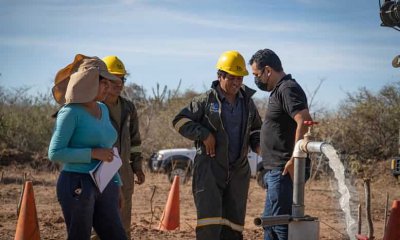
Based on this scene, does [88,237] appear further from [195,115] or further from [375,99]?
[375,99]

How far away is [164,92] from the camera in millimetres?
19719

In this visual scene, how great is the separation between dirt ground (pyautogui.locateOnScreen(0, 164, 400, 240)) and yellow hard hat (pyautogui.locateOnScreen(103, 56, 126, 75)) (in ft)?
7.92

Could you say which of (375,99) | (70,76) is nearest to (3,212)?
(70,76)

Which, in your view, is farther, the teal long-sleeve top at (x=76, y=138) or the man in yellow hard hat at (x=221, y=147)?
the man in yellow hard hat at (x=221, y=147)

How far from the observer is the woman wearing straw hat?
12.9 feet

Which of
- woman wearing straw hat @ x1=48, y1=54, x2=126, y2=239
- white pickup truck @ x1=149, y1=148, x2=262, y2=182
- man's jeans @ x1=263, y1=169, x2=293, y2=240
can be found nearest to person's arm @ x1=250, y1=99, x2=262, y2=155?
man's jeans @ x1=263, y1=169, x2=293, y2=240

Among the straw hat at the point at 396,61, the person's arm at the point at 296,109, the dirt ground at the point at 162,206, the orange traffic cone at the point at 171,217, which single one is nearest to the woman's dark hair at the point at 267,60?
the person's arm at the point at 296,109

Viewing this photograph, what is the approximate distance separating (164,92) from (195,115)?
565 inches

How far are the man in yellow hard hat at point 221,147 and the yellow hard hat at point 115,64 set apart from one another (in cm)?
77

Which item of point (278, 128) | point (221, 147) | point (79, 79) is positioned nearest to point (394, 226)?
point (278, 128)

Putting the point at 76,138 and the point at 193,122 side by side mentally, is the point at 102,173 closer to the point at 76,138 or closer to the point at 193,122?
the point at 76,138

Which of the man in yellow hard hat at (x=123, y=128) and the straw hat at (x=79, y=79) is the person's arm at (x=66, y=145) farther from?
the man in yellow hard hat at (x=123, y=128)

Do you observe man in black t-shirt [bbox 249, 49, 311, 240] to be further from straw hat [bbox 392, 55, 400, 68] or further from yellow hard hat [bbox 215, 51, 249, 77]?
straw hat [bbox 392, 55, 400, 68]

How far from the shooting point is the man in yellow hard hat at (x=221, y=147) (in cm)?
530
